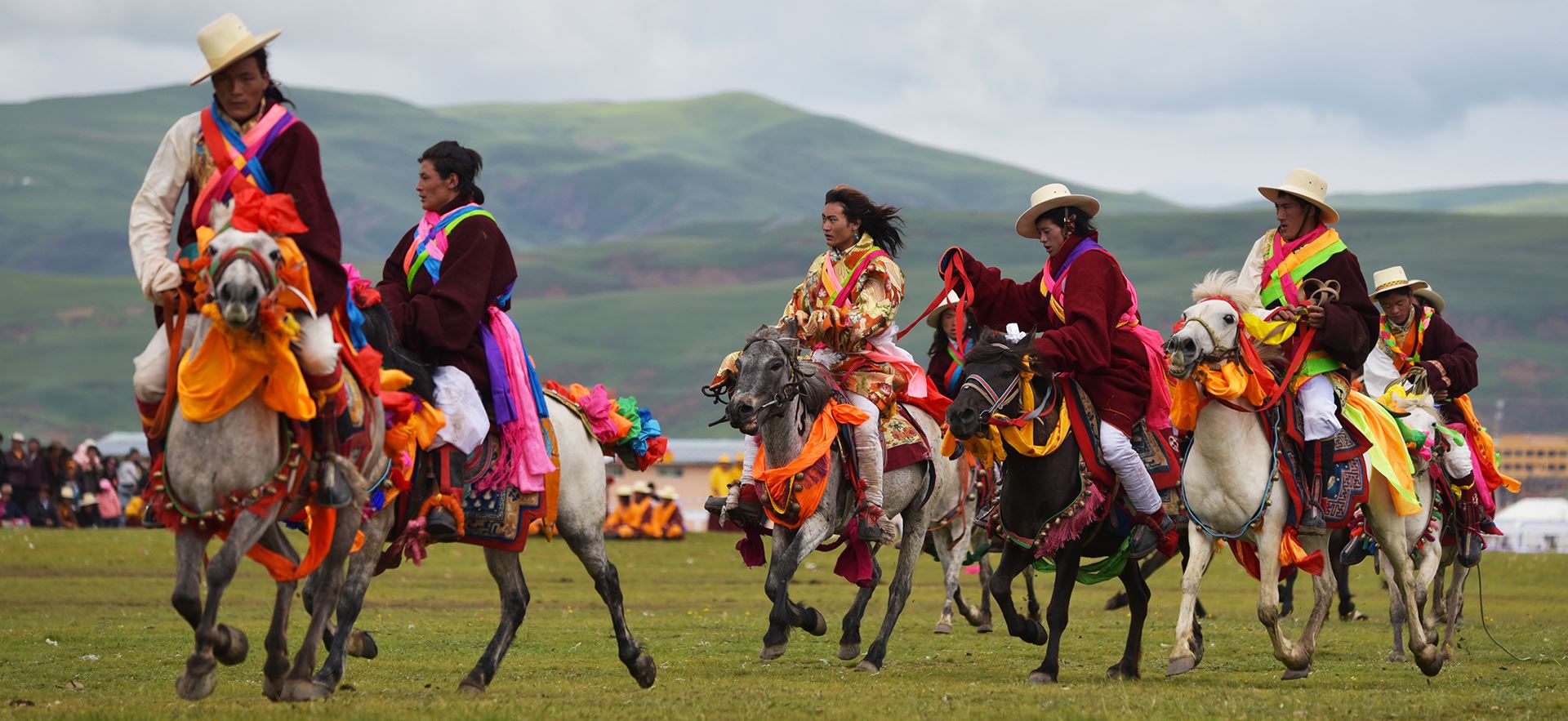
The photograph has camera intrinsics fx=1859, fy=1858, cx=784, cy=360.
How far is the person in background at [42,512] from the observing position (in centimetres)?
4047

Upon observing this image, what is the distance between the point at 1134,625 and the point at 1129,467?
1.18 meters

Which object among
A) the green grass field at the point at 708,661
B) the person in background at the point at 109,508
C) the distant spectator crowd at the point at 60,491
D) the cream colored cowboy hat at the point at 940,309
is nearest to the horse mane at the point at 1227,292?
the cream colored cowboy hat at the point at 940,309

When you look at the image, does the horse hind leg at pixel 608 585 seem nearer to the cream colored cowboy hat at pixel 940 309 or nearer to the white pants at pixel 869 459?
the white pants at pixel 869 459

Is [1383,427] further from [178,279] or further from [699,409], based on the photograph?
[699,409]

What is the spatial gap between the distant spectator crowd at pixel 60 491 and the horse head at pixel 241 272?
101ft

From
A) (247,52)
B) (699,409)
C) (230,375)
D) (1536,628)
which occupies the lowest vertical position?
(699,409)

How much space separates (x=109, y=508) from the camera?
42.5 meters

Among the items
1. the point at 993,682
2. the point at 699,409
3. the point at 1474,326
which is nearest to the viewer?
the point at 993,682

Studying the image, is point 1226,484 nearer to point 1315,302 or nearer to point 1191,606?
point 1191,606

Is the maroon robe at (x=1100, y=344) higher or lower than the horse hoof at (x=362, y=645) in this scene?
higher

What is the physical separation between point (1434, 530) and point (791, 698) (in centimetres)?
773

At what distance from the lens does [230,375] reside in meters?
8.92

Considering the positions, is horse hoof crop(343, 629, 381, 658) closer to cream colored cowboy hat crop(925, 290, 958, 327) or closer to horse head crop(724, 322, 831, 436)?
horse head crop(724, 322, 831, 436)

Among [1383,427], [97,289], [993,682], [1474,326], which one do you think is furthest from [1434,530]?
[97,289]
